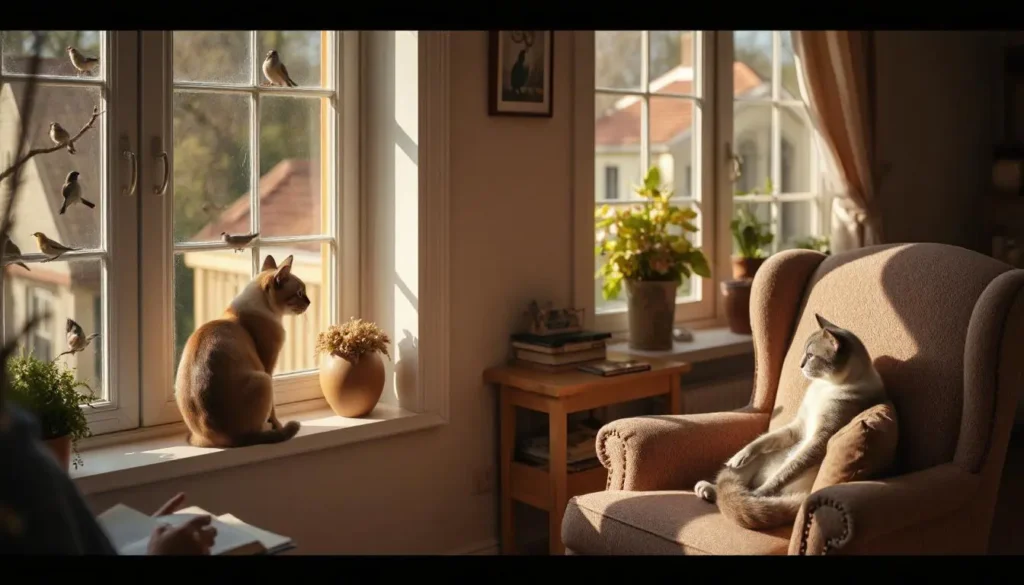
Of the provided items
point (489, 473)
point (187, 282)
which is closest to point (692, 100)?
point (489, 473)

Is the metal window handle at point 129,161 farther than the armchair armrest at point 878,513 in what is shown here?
Yes

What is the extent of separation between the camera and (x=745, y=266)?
12.6ft

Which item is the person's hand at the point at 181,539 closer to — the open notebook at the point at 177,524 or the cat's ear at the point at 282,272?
the open notebook at the point at 177,524

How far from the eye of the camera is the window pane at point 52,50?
92.9 inches

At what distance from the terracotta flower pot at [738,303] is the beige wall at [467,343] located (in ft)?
2.51

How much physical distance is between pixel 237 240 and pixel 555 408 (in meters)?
1.01

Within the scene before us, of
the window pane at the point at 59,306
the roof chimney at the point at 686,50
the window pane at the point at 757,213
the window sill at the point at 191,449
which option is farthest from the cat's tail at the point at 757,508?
the roof chimney at the point at 686,50

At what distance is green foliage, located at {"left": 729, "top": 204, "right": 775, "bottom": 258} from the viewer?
3.83 m

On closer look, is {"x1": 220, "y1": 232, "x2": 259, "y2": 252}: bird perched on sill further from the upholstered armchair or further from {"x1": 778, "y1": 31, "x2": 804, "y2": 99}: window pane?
{"x1": 778, "y1": 31, "x2": 804, "y2": 99}: window pane

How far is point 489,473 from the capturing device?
3.16m

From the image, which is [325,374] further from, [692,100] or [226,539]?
[692,100]

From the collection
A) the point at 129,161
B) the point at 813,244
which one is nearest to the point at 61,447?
the point at 129,161
